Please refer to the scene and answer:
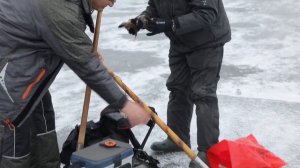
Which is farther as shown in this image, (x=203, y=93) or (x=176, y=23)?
(x=203, y=93)

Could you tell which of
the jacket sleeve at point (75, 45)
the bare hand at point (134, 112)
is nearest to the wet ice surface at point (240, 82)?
the bare hand at point (134, 112)

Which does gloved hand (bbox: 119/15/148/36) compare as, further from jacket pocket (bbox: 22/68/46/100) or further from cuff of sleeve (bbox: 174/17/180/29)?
jacket pocket (bbox: 22/68/46/100)

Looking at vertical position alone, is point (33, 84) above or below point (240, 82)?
above

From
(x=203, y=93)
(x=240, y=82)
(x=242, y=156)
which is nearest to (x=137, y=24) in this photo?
(x=203, y=93)

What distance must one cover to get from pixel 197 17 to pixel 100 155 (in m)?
1.27

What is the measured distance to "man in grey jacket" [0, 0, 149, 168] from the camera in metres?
2.27

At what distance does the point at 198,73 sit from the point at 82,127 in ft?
3.59

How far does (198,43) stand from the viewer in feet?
10.9

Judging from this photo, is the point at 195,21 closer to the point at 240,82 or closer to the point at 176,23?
the point at 176,23

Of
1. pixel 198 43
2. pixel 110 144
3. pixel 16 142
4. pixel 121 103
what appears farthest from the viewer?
pixel 198 43

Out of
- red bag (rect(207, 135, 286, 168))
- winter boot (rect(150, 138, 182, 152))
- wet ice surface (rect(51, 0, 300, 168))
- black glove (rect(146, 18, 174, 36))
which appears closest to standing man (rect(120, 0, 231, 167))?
black glove (rect(146, 18, 174, 36))

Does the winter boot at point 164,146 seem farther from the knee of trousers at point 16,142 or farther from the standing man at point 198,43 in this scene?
the knee of trousers at point 16,142

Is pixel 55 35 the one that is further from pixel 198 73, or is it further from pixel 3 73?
pixel 198 73

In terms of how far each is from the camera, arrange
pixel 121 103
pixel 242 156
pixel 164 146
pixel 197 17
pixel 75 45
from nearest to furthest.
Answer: pixel 75 45 < pixel 121 103 < pixel 242 156 < pixel 197 17 < pixel 164 146
